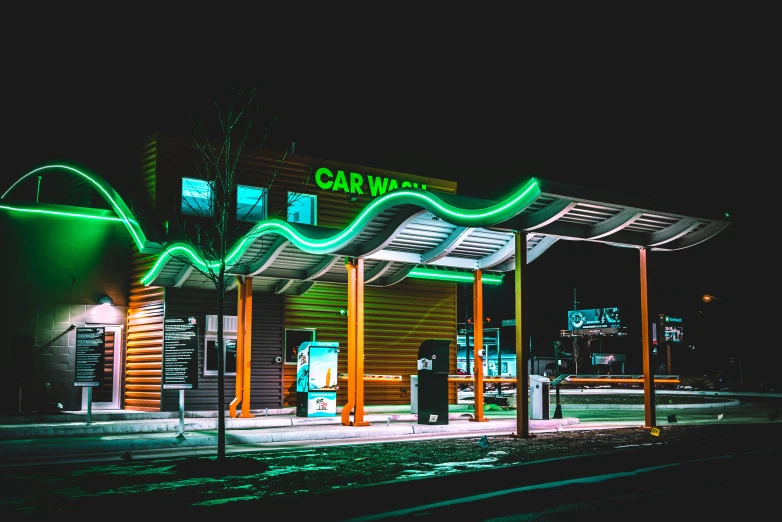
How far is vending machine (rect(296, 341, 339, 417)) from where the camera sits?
19688mm

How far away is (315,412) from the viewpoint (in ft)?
65.3

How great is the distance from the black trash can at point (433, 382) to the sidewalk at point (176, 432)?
0.35 metres

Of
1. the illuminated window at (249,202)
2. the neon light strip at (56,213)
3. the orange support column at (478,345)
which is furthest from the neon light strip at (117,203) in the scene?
the orange support column at (478,345)

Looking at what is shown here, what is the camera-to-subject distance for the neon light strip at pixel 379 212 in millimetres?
13810

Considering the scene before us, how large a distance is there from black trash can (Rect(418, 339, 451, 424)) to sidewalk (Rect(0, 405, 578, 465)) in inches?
13.9

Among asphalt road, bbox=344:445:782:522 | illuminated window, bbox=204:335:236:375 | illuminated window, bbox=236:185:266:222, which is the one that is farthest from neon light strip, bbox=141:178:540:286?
illuminated window, bbox=236:185:266:222

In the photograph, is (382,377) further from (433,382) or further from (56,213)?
(56,213)

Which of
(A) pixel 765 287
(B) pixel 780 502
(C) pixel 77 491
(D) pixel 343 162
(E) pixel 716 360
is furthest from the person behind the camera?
(E) pixel 716 360

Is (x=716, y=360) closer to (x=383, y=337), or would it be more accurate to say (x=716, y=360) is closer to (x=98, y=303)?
(x=383, y=337)

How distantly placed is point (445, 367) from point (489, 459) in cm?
647

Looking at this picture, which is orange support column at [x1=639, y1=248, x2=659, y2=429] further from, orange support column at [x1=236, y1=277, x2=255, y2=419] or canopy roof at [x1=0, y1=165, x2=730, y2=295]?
orange support column at [x1=236, y1=277, x2=255, y2=419]

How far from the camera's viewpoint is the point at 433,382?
1817 centimetres

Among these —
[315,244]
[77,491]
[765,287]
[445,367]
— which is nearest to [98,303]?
[315,244]

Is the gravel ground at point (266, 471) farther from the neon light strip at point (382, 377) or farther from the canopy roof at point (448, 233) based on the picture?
the neon light strip at point (382, 377)
